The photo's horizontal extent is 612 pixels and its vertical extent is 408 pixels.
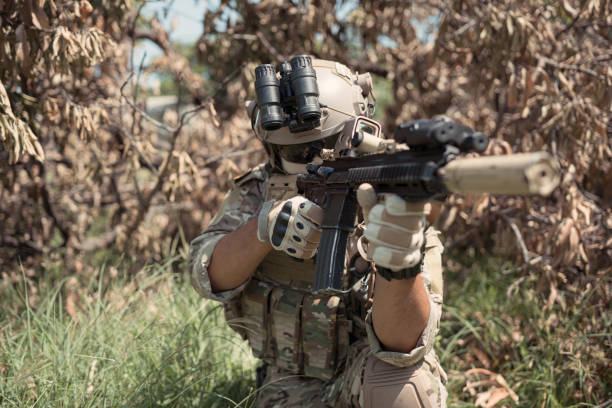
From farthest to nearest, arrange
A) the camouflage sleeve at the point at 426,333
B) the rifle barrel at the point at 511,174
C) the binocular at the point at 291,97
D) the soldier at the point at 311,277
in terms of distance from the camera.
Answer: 1. the binocular at the point at 291,97
2. the camouflage sleeve at the point at 426,333
3. the soldier at the point at 311,277
4. the rifle barrel at the point at 511,174

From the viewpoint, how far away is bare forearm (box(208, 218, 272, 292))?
1.96 metres

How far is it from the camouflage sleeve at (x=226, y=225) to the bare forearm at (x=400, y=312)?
684 mm

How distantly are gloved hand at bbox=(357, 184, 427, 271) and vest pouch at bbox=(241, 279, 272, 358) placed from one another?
92cm

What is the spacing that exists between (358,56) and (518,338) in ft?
10.4

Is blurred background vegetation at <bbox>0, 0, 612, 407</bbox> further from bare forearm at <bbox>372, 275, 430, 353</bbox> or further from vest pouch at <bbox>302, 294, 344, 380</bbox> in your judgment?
bare forearm at <bbox>372, 275, 430, 353</bbox>

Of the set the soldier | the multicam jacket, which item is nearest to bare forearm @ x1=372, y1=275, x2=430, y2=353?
the soldier

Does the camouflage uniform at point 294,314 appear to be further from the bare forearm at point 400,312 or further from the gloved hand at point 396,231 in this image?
the gloved hand at point 396,231

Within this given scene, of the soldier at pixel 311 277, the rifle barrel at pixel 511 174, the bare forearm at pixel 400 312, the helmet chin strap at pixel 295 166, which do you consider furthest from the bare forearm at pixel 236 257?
the rifle barrel at pixel 511 174

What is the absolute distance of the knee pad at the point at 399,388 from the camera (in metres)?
1.74

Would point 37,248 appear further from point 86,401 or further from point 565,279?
point 565,279

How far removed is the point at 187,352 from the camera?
8.50 ft

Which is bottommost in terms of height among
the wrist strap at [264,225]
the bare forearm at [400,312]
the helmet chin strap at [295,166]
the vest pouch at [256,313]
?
the vest pouch at [256,313]

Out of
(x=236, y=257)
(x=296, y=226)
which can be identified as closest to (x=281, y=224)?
(x=296, y=226)

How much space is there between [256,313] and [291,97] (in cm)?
99
